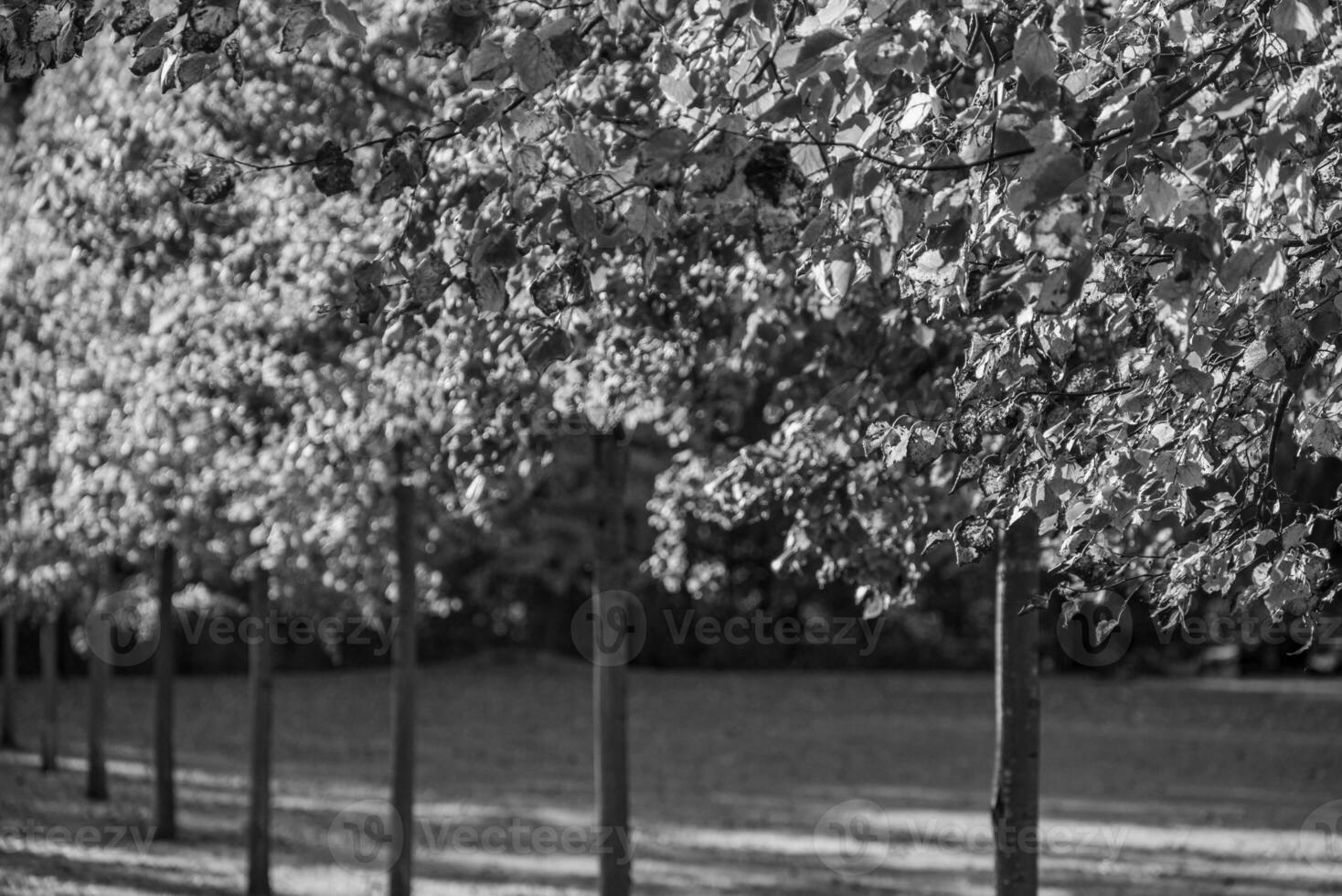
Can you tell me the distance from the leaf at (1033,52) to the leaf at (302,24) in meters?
1.41

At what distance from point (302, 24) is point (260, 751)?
7378mm

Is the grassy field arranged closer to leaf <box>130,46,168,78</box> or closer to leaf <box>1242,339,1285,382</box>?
leaf <box>130,46,168,78</box>

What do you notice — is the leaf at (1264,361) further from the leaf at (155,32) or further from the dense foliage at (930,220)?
the leaf at (155,32)

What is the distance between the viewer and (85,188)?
23.5 feet

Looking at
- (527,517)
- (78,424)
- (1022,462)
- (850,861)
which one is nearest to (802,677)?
(527,517)

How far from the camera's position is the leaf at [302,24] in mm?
3031

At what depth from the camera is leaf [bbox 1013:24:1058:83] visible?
2.64 meters

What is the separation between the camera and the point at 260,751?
9.59 m

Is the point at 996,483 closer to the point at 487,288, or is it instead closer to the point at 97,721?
the point at 487,288

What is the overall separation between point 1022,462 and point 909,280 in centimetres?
52

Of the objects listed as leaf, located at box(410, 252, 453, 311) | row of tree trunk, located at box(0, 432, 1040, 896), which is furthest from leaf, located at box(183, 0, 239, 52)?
row of tree trunk, located at box(0, 432, 1040, 896)

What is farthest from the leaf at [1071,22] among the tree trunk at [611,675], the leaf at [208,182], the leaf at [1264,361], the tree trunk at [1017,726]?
the tree trunk at [611,675]

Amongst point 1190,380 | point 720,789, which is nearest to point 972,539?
point 1190,380

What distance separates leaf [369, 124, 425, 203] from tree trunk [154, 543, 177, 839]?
328 inches
